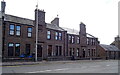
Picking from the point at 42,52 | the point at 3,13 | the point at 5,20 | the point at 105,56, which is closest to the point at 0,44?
the point at 5,20

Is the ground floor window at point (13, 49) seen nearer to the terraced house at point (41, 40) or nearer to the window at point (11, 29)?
the terraced house at point (41, 40)

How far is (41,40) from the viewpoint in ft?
107

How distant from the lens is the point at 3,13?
30.2 m

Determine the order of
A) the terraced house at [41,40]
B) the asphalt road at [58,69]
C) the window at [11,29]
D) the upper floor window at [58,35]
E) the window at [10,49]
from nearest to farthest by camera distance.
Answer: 1. the asphalt road at [58,69]
2. the window at [10,49]
3. the terraced house at [41,40]
4. the window at [11,29]
5. the upper floor window at [58,35]

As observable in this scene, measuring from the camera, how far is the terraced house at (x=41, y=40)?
92.9 feet

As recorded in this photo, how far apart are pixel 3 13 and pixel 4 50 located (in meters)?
7.11

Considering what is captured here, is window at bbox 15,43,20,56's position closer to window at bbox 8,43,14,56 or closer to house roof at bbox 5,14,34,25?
window at bbox 8,43,14,56

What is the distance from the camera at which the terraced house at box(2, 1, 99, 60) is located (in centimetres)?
2831

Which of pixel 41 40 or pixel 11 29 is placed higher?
pixel 11 29

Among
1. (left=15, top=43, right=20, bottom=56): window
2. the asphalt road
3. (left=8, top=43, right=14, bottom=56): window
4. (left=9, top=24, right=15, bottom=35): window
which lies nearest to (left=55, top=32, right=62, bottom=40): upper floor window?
(left=15, top=43, right=20, bottom=56): window

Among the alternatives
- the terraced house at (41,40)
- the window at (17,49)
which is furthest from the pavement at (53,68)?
the terraced house at (41,40)

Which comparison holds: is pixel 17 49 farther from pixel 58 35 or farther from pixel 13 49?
pixel 58 35

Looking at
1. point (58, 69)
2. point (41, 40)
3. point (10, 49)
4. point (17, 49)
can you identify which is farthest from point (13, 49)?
→ point (58, 69)

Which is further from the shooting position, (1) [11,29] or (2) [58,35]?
(2) [58,35]
